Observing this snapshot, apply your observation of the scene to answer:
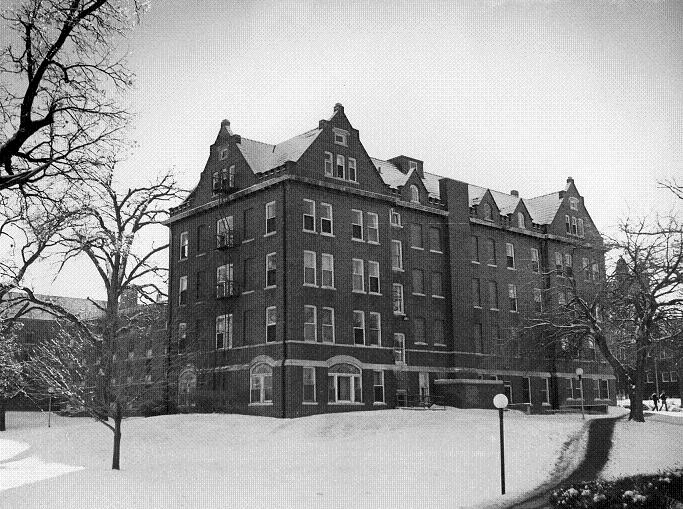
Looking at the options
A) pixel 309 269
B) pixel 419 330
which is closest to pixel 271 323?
pixel 309 269

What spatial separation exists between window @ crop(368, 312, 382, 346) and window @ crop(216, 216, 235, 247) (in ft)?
31.0

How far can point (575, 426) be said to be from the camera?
124 ft

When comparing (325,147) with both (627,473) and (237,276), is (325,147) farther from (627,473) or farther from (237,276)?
(627,473)

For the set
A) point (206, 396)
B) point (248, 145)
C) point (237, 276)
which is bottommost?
point (206, 396)

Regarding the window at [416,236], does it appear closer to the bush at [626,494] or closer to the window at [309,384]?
the window at [309,384]

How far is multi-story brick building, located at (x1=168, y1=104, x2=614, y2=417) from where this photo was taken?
1752 inches

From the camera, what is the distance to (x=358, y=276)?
47469 mm

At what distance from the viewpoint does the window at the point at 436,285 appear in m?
54.2

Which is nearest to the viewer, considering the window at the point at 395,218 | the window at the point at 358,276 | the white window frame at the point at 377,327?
the white window frame at the point at 377,327

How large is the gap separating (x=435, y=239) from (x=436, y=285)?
3.17m

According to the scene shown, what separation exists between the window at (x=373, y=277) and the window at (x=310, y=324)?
4.69 metres

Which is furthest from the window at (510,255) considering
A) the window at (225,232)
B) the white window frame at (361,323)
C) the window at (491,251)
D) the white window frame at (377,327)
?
the window at (225,232)

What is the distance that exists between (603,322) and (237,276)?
21511 millimetres

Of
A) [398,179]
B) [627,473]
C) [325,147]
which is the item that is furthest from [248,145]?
[627,473]
